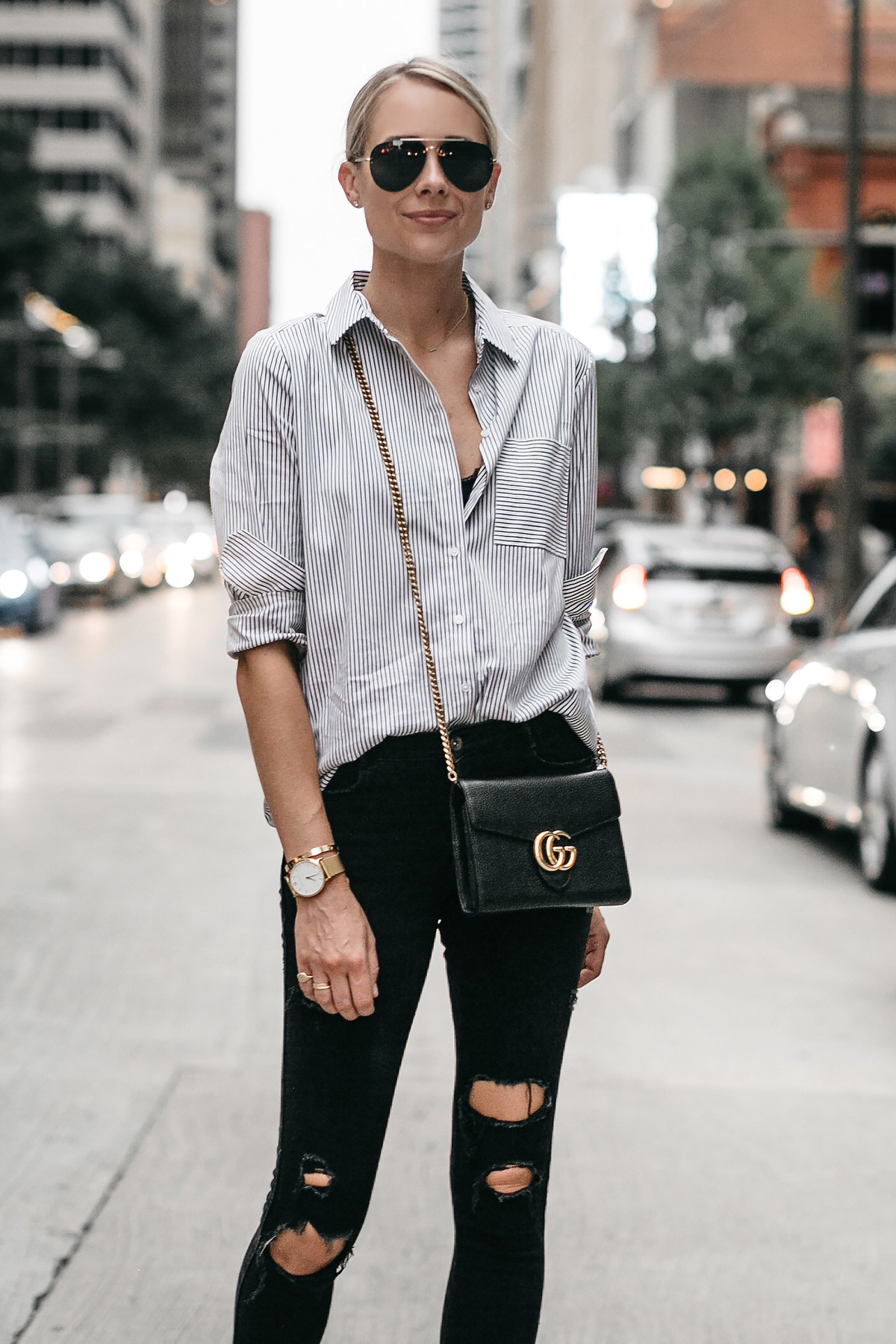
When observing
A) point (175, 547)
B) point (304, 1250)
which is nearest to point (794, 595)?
point (304, 1250)

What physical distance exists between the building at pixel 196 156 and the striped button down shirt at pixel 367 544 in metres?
127

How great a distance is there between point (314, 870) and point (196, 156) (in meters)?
156

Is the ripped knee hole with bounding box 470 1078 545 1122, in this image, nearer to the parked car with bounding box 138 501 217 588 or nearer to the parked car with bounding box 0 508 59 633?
the parked car with bounding box 0 508 59 633

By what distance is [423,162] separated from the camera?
2.46 m

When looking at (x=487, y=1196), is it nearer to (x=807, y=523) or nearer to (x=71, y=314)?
(x=807, y=523)

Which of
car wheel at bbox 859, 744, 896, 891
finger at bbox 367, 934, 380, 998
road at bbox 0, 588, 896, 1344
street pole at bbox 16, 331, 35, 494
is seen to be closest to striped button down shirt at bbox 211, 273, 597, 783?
finger at bbox 367, 934, 380, 998

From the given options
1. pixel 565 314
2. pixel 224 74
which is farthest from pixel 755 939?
pixel 224 74

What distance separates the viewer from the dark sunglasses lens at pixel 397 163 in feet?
8.08

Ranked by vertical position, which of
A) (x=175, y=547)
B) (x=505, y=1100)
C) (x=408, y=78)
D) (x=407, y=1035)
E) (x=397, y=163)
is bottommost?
(x=175, y=547)

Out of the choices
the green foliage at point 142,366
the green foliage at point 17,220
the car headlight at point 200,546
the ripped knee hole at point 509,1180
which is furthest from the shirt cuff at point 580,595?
the green foliage at point 142,366

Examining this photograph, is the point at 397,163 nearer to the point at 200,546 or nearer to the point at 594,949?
the point at 594,949

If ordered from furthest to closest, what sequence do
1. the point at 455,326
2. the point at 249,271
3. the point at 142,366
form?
the point at 249,271, the point at 142,366, the point at 455,326

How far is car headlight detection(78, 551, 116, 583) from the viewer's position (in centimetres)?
3431

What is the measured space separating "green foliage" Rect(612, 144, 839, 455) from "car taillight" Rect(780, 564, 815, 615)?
2105 centimetres
